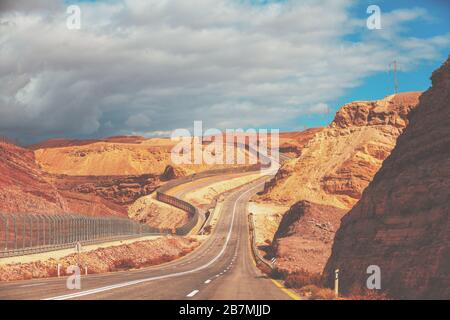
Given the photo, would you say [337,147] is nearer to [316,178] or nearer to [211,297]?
[316,178]

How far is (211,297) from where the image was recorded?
57.6 feet

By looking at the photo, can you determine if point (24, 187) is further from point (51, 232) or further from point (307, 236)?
point (307, 236)

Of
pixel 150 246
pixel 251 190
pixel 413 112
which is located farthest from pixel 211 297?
pixel 251 190

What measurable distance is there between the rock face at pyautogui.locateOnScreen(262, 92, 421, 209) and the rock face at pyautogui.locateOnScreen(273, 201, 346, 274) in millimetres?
24483

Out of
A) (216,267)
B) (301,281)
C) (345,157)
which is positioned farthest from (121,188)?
(301,281)

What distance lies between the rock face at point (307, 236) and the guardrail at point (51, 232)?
18952mm

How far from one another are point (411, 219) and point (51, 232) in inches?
1095

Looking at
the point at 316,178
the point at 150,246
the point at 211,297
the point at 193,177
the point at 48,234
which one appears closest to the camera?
the point at 211,297

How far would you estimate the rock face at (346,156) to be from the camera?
4028 inches

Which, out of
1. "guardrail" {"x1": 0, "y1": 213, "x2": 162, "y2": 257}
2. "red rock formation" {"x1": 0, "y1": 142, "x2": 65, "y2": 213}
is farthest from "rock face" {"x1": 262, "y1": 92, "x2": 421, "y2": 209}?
"guardrail" {"x1": 0, "y1": 213, "x2": 162, "y2": 257}

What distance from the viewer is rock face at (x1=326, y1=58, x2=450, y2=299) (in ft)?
70.3

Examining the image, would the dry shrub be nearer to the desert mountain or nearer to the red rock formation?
the desert mountain

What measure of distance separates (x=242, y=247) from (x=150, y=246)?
1696 cm

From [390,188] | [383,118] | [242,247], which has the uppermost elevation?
[383,118]
